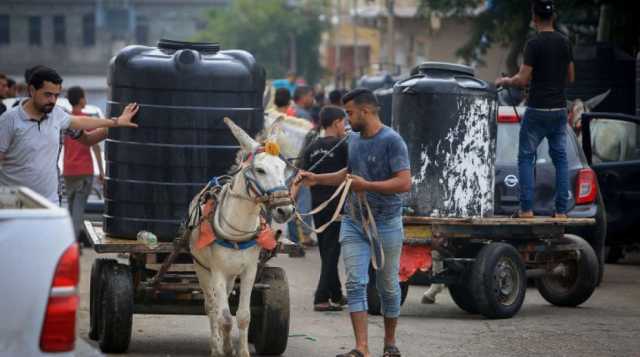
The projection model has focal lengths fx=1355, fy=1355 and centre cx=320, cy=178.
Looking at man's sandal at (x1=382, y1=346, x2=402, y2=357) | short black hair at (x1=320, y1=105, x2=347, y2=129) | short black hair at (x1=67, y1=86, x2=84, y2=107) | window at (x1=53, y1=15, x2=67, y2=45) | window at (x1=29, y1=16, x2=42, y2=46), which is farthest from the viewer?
window at (x1=53, y1=15, x2=67, y2=45)

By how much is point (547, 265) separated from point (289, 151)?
593 cm

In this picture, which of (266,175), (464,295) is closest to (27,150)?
(266,175)

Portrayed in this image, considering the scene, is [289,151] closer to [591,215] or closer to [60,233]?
[591,215]

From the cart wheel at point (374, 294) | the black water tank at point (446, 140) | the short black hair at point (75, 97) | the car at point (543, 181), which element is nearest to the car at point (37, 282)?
the cart wheel at point (374, 294)

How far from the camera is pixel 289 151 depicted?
1850cm

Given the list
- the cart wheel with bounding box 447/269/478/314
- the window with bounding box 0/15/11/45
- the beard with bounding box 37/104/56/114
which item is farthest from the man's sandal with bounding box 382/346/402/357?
the window with bounding box 0/15/11/45

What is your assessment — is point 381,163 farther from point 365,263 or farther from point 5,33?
point 5,33

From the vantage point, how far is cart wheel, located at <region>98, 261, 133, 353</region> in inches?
387

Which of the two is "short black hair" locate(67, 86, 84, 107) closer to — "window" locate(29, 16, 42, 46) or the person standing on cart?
the person standing on cart

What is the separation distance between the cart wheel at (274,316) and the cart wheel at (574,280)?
3918 mm

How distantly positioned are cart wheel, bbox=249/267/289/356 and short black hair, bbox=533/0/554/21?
158 inches

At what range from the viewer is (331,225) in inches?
512

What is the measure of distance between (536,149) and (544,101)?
18.0 inches

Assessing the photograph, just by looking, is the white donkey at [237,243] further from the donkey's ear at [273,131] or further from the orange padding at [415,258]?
the orange padding at [415,258]
